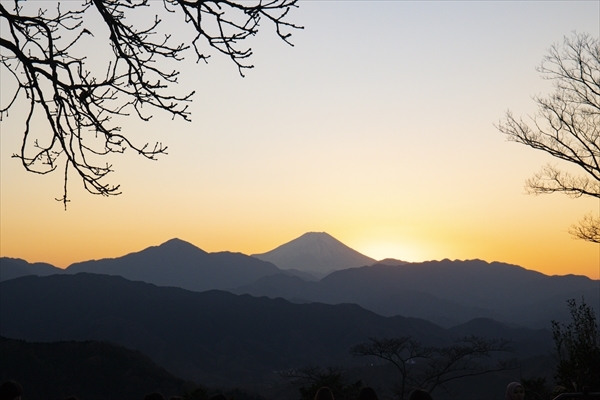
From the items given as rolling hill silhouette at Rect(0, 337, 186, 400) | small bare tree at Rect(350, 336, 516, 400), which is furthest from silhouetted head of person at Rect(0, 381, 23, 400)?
rolling hill silhouette at Rect(0, 337, 186, 400)

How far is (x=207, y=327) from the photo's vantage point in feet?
401

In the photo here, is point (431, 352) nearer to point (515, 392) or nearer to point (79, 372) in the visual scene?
point (79, 372)

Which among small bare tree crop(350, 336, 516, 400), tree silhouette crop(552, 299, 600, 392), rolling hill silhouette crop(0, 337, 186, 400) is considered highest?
tree silhouette crop(552, 299, 600, 392)

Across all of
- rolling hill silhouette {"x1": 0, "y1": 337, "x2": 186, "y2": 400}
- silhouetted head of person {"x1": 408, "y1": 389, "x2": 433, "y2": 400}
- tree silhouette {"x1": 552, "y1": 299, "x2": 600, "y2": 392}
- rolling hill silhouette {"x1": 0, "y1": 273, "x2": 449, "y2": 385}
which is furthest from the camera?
rolling hill silhouette {"x1": 0, "y1": 273, "x2": 449, "y2": 385}

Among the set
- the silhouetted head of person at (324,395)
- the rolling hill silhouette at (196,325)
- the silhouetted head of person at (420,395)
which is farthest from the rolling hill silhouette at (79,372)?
the silhouetted head of person at (420,395)

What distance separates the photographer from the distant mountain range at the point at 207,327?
105 meters

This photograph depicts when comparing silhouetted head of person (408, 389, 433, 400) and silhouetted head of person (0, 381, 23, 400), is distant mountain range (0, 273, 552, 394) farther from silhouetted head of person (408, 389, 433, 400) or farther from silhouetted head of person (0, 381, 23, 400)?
silhouetted head of person (408, 389, 433, 400)

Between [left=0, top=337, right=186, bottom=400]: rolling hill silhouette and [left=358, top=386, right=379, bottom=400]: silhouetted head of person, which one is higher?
[left=358, top=386, right=379, bottom=400]: silhouetted head of person

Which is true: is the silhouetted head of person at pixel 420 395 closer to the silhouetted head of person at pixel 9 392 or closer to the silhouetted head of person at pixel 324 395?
the silhouetted head of person at pixel 324 395

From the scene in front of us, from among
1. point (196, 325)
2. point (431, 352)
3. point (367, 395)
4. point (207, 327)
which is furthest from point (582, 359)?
point (196, 325)

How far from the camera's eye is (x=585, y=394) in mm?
5660

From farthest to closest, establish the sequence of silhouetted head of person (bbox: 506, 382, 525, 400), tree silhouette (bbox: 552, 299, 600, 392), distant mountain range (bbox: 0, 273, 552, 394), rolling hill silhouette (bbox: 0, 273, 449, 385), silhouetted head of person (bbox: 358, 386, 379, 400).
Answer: rolling hill silhouette (bbox: 0, 273, 449, 385)
distant mountain range (bbox: 0, 273, 552, 394)
tree silhouette (bbox: 552, 299, 600, 392)
silhouetted head of person (bbox: 358, 386, 379, 400)
silhouetted head of person (bbox: 506, 382, 525, 400)

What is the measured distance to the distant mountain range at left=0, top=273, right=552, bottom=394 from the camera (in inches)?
4144

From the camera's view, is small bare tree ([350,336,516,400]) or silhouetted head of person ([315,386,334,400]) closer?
silhouetted head of person ([315,386,334,400])
